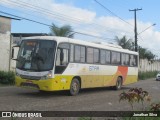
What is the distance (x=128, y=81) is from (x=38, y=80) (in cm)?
1128

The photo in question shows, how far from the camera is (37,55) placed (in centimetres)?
1781

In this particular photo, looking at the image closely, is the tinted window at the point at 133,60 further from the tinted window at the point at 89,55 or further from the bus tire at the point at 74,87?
the bus tire at the point at 74,87

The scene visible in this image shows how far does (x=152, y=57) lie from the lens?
244ft

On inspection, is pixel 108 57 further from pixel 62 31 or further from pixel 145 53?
pixel 145 53

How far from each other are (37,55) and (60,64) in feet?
3.78

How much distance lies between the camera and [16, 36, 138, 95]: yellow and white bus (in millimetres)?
17594

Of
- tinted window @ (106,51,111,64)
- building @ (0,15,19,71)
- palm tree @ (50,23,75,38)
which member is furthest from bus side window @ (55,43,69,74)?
palm tree @ (50,23,75,38)

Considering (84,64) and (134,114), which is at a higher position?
(84,64)

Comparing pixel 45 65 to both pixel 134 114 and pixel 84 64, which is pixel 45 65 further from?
pixel 134 114

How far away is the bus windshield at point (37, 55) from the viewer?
58.0ft

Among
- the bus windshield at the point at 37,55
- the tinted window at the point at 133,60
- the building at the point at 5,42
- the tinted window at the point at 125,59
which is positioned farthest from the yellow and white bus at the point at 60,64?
the building at the point at 5,42

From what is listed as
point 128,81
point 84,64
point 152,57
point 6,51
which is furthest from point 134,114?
point 152,57

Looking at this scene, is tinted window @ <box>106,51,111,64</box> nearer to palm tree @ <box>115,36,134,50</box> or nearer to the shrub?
the shrub

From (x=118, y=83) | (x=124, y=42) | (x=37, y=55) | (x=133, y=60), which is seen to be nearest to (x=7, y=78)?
(x=118, y=83)
